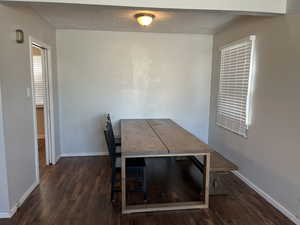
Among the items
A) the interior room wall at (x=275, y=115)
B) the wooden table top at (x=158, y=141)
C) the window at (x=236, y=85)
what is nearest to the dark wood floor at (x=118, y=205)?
the interior room wall at (x=275, y=115)

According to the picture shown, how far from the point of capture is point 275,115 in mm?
2480

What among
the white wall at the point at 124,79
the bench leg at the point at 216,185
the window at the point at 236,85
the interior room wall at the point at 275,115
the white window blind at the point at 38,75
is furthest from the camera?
the white window blind at the point at 38,75

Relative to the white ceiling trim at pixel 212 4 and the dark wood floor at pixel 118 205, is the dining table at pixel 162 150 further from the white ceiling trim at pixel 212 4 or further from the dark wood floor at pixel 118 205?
the white ceiling trim at pixel 212 4

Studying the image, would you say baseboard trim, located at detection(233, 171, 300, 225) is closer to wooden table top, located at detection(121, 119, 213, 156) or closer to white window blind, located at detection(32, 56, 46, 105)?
wooden table top, located at detection(121, 119, 213, 156)

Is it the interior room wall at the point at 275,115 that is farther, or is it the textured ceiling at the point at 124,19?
the textured ceiling at the point at 124,19

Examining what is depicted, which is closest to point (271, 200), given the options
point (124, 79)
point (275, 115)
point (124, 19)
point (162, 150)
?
point (275, 115)

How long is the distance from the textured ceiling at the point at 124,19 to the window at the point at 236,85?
1.57 feet

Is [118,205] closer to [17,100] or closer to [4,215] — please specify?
[4,215]

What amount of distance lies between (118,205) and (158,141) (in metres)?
0.89

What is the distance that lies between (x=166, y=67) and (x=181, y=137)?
182 cm

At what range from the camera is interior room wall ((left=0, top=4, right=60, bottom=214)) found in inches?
86.7

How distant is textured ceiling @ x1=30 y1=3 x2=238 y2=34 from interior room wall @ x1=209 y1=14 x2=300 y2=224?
53 cm

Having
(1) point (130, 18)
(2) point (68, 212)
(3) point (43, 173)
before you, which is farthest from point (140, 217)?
(1) point (130, 18)

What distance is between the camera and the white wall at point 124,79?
12.8 feet
